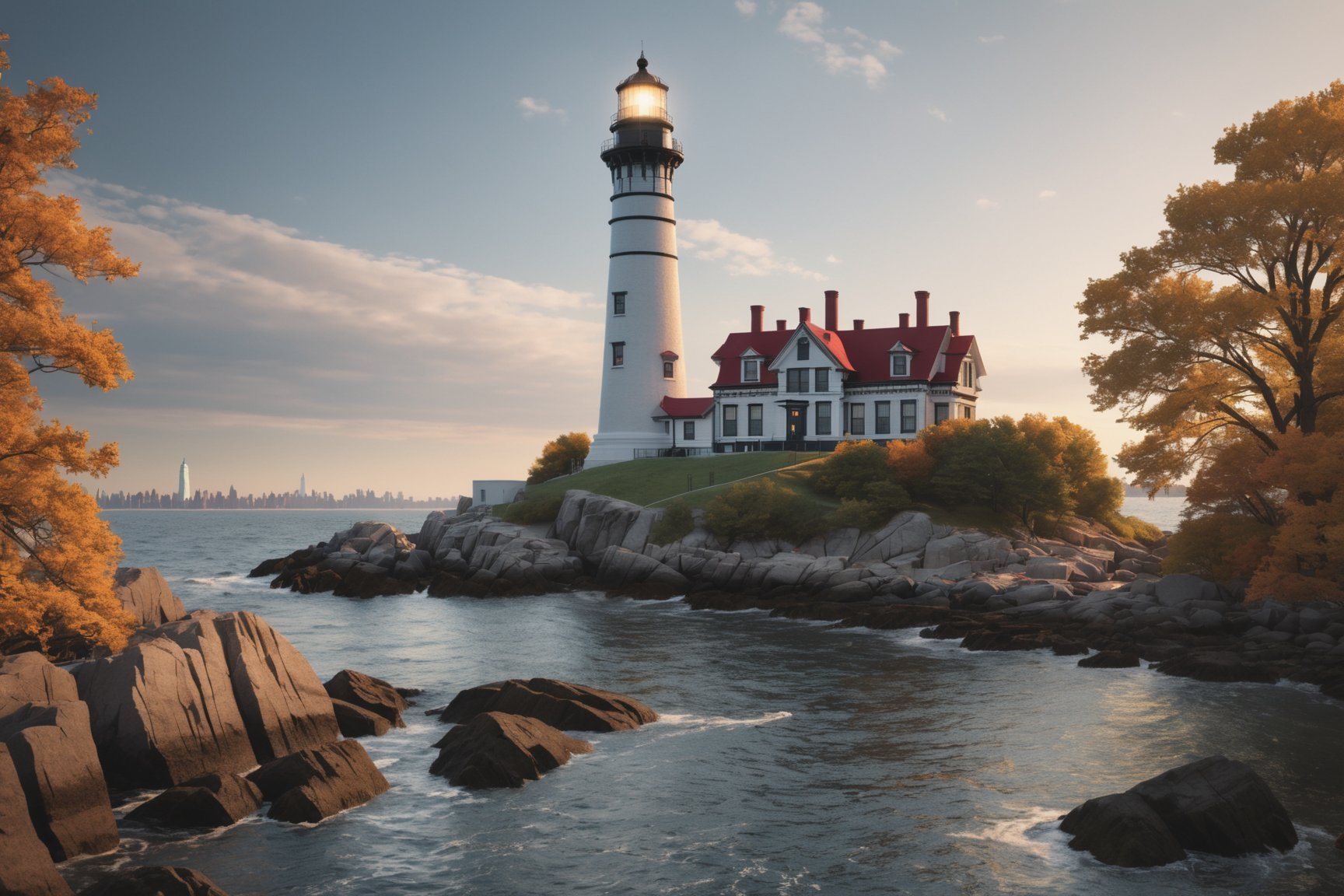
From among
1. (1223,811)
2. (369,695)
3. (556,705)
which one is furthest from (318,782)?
(1223,811)

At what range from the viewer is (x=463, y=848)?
12820 mm

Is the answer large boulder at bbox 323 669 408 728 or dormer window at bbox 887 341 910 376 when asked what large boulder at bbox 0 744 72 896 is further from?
dormer window at bbox 887 341 910 376

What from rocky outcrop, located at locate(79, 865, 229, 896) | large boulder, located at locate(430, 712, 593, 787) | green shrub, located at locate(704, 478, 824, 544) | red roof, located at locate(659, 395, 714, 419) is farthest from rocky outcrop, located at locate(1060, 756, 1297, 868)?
red roof, located at locate(659, 395, 714, 419)

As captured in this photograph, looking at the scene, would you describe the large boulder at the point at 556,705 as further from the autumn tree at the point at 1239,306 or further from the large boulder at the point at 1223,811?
the autumn tree at the point at 1239,306

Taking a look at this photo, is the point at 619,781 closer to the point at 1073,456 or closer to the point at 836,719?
the point at 836,719

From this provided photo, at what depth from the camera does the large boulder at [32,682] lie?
1509 centimetres

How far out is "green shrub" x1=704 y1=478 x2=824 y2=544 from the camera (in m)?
44.6

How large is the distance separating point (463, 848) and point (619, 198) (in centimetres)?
5160

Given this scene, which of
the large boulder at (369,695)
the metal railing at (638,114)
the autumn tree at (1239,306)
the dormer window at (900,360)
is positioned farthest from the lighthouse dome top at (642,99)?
the large boulder at (369,695)

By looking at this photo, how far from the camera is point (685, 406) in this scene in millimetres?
62125

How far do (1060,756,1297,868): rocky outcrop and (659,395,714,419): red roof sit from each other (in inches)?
1956

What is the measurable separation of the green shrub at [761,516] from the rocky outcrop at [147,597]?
76.3ft

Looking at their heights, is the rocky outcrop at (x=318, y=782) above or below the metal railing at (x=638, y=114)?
below

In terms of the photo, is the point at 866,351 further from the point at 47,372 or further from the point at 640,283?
the point at 47,372
